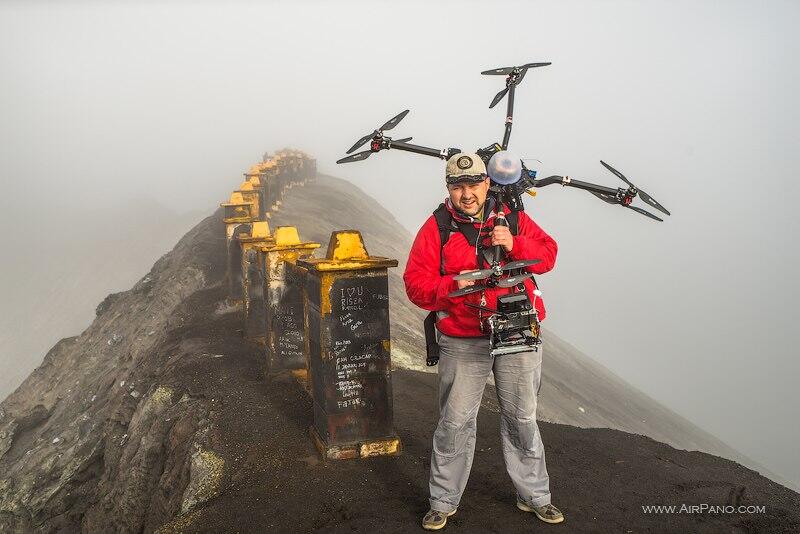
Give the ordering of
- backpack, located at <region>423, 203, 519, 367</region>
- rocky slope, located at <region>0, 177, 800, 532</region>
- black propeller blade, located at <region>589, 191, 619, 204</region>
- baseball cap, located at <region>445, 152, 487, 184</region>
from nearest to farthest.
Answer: baseball cap, located at <region>445, 152, 487, 184</region>, backpack, located at <region>423, 203, 519, 367</region>, black propeller blade, located at <region>589, 191, 619, 204</region>, rocky slope, located at <region>0, 177, 800, 532</region>

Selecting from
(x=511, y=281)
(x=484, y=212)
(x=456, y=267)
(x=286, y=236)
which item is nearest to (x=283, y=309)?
(x=286, y=236)

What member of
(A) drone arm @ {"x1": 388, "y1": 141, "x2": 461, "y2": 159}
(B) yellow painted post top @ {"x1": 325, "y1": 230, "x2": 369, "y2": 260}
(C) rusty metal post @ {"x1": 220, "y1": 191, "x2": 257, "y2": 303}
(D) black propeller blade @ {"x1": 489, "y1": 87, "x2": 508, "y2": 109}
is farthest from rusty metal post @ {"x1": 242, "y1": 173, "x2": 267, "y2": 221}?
(A) drone arm @ {"x1": 388, "y1": 141, "x2": 461, "y2": 159}

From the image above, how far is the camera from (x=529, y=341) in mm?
4004

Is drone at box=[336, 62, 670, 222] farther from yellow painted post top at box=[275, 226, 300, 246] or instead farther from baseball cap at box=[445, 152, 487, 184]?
yellow painted post top at box=[275, 226, 300, 246]

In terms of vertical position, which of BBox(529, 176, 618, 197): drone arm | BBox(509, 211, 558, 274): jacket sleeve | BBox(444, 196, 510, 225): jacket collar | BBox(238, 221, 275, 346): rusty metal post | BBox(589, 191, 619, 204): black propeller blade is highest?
BBox(529, 176, 618, 197): drone arm

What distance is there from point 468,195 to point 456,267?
1.68 feet

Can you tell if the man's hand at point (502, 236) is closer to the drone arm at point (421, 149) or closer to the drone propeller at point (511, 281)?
the drone propeller at point (511, 281)

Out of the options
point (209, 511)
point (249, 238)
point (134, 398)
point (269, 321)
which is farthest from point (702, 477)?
point (134, 398)

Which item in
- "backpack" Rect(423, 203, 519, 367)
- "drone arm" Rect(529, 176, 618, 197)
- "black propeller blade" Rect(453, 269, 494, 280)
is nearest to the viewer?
"black propeller blade" Rect(453, 269, 494, 280)

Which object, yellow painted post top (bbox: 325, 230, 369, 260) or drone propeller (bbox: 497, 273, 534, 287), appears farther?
yellow painted post top (bbox: 325, 230, 369, 260)

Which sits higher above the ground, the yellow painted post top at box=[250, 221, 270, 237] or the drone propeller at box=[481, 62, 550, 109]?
the drone propeller at box=[481, 62, 550, 109]

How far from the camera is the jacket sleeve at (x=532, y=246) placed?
4.10m

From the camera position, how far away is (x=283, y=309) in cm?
843

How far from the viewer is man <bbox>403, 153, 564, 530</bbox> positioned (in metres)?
4.15
